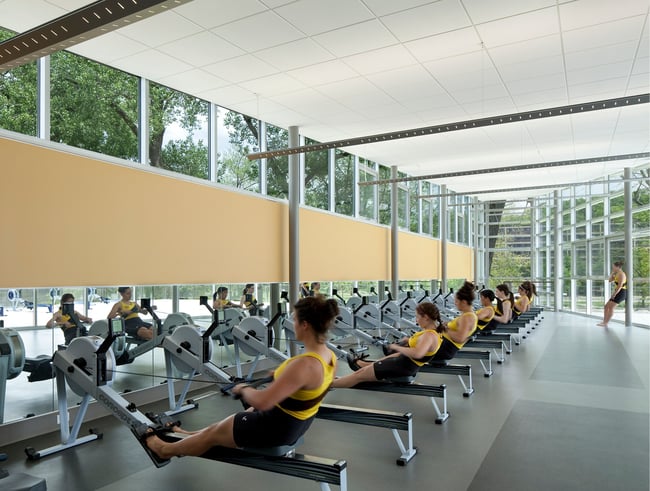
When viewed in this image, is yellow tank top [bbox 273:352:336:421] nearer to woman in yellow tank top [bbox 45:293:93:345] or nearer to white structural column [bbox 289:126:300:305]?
woman in yellow tank top [bbox 45:293:93:345]

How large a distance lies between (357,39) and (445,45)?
0.90 m

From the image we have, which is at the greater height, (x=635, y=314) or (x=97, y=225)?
(x=97, y=225)

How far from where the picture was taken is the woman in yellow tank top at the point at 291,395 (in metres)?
2.42

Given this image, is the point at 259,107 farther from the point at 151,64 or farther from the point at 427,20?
the point at 427,20

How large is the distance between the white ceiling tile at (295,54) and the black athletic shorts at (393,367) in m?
3.13

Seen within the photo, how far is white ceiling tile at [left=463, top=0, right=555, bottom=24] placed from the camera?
409 cm

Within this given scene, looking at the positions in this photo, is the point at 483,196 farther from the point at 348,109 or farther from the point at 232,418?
the point at 232,418

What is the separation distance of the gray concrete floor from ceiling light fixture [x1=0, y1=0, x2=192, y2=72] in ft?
8.70

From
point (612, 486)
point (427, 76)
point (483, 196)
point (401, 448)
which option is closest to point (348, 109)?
point (427, 76)

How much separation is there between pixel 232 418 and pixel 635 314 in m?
11.6

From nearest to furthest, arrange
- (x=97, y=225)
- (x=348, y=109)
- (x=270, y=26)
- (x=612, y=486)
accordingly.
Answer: (x=612, y=486) < (x=270, y=26) < (x=97, y=225) < (x=348, y=109)

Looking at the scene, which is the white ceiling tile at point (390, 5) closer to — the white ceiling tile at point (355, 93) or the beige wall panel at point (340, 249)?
the white ceiling tile at point (355, 93)

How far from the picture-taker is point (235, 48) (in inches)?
196

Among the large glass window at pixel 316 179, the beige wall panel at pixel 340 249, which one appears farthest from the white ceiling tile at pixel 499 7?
the large glass window at pixel 316 179
